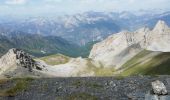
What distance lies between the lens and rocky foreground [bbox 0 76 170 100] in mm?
56750

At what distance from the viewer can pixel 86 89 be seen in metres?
62.7

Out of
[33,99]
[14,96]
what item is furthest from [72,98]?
[14,96]

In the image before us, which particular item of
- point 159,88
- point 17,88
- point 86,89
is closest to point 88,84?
point 86,89

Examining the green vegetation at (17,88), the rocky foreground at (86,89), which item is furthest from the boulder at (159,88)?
the green vegetation at (17,88)

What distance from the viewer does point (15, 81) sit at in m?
72.5

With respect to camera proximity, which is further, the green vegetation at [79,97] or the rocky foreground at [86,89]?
the green vegetation at [79,97]

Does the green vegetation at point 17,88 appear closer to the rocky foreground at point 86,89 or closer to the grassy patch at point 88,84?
the rocky foreground at point 86,89

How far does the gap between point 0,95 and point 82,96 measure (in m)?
14.7

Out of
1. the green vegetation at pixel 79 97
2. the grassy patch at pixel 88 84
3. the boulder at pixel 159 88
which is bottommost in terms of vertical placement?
the green vegetation at pixel 79 97

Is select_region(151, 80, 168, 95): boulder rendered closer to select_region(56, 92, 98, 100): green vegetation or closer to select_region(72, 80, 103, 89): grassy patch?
select_region(56, 92, 98, 100): green vegetation

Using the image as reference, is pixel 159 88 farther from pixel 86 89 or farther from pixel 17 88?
pixel 17 88

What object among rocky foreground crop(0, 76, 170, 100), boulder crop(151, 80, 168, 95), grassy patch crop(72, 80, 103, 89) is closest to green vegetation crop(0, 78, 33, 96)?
rocky foreground crop(0, 76, 170, 100)

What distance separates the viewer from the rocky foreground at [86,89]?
56750mm

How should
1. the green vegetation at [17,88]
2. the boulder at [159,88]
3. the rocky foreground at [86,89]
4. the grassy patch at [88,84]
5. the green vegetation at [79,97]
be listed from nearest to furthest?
the boulder at [159,88] → the rocky foreground at [86,89] → the green vegetation at [79,97] → the grassy patch at [88,84] → the green vegetation at [17,88]
